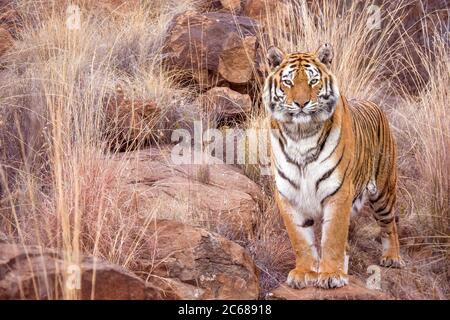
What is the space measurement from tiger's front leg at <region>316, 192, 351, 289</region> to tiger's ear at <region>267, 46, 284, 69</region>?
3.15 ft

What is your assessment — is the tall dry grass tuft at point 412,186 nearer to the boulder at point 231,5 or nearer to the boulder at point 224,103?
the boulder at point 224,103

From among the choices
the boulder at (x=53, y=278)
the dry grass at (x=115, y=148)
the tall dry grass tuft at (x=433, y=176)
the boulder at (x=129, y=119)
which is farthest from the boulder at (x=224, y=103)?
the boulder at (x=53, y=278)

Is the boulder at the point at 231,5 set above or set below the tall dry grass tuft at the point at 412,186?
above

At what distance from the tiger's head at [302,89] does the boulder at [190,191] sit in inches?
43.4

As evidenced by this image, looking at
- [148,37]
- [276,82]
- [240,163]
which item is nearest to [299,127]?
[276,82]

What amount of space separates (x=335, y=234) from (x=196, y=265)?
0.88 m

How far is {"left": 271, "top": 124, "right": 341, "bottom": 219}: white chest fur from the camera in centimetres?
459

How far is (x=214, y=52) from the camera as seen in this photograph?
8000 mm

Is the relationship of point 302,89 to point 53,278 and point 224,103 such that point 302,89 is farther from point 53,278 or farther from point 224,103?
point 224,103

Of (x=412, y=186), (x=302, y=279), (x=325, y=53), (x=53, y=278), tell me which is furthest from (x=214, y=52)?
(x=53, y=278)

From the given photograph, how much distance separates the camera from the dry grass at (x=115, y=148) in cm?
489

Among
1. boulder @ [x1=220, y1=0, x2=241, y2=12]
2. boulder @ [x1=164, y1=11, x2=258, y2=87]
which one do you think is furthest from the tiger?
boulder @ [x1=220, y1=0, x2=241, y2=12]

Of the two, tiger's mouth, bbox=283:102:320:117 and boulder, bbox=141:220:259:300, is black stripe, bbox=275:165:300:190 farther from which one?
boulder, bbox=141:220:259:300
